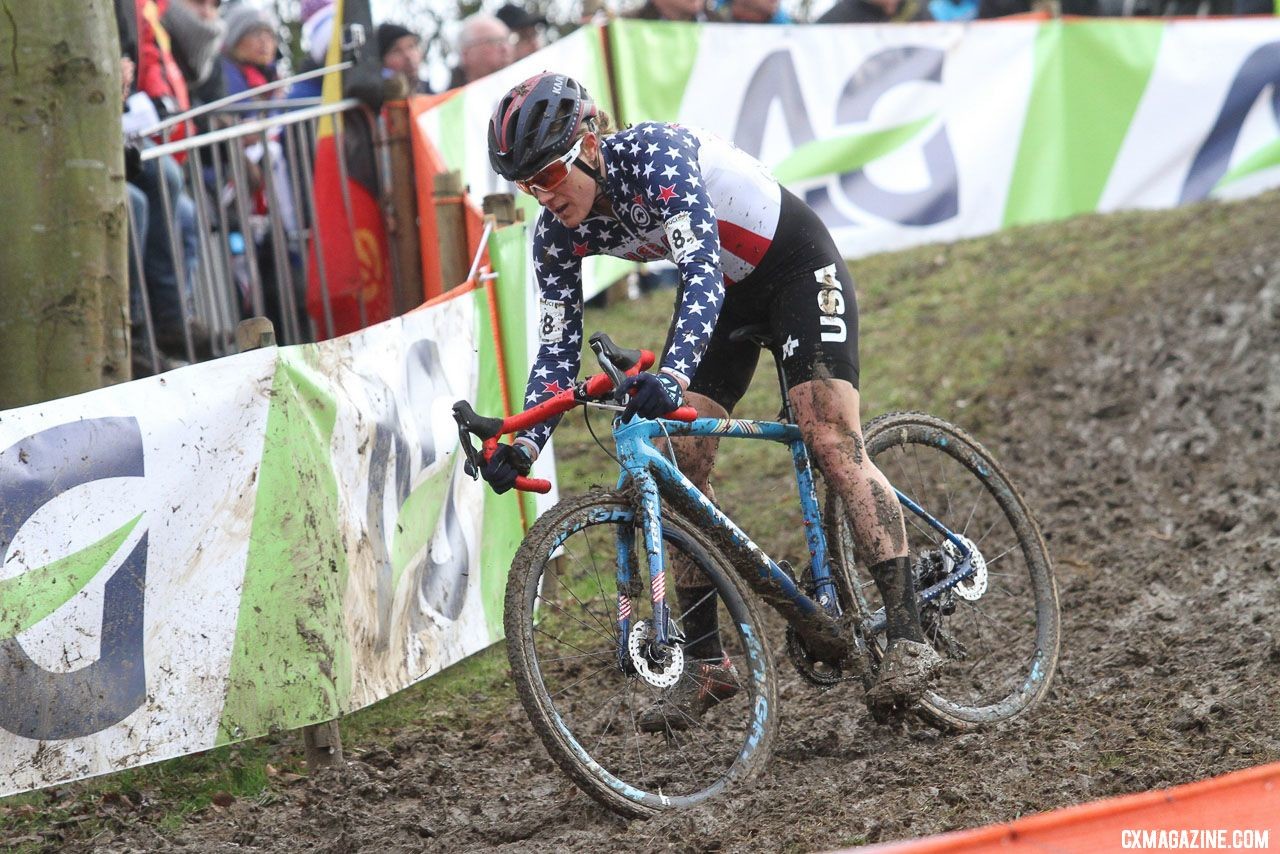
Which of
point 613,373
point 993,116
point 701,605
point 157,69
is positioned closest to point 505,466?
point 613,373

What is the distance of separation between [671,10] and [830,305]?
6856 mm

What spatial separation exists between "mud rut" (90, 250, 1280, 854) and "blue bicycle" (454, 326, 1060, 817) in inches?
7.2

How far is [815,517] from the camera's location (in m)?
4.98

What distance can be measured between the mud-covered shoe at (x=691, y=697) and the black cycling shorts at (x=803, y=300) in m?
0.97

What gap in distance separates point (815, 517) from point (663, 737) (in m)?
0.90

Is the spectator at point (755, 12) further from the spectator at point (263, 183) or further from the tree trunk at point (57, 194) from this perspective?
the tree trunk at point (57, 194)

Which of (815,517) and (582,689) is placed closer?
(815,517)

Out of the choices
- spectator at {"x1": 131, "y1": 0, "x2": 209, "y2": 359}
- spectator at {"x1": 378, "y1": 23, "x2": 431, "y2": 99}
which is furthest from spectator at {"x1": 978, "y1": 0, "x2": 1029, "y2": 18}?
spectator at {"x1": 131, "y1": 0, "x2": 209, "y2": 359}

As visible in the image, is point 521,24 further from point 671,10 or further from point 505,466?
point 505,466

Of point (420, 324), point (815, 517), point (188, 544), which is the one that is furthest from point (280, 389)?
point (815, 517)

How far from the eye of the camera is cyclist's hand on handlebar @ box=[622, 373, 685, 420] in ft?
13.5

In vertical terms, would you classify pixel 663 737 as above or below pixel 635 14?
below

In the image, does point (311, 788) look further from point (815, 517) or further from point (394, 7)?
point (394, 7)

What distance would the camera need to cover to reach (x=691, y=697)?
4.66m
